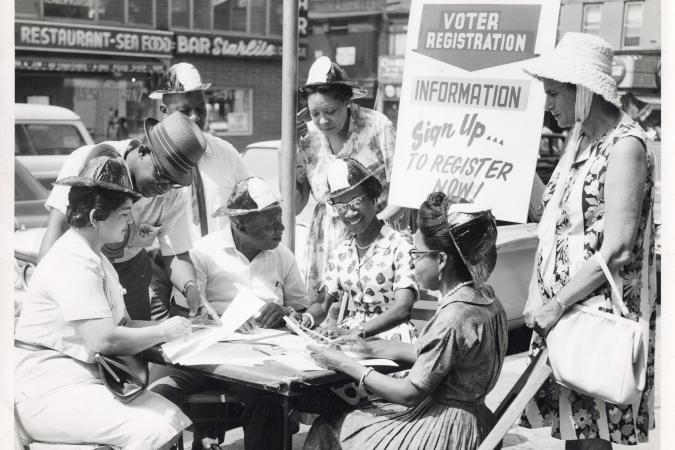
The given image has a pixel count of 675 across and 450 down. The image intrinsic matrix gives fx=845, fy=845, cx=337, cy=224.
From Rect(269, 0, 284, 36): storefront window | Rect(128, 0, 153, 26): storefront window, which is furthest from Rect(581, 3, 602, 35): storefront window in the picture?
Rect(128, 0, 153, 26): storefront window

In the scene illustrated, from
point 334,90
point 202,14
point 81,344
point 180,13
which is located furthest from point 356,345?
point 202,14

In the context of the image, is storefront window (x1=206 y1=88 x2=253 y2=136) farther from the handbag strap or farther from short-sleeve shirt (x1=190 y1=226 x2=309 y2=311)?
the handbag strap

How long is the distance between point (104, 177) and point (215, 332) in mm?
765

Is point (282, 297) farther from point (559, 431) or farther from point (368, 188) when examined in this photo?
point (559, 431)

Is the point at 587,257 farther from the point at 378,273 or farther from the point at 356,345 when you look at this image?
the point at 378,273

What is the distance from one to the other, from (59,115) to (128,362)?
6.46 m

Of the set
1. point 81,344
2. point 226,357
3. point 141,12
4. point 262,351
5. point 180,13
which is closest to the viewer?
point 81,344

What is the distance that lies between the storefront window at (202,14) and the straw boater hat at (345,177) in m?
25.5

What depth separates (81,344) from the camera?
117 inches

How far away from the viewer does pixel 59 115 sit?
29.1ft

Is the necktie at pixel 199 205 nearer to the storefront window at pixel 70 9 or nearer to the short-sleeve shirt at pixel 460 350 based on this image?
the short-sleeve shirt at pixel 460 350

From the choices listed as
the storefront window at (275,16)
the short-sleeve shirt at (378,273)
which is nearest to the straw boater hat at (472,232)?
the short-sleeve shirt at (378,273)

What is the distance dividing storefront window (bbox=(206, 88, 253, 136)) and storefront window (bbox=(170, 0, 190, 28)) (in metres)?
2.43

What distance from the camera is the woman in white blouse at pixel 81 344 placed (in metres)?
2.89
